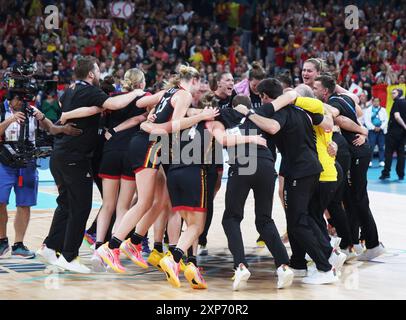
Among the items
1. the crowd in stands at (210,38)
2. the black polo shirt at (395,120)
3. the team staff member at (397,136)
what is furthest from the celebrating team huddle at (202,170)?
the crowd in stands at (210,38)

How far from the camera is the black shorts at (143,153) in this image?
8008 mm

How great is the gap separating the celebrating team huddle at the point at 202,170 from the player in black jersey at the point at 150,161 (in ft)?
0.04

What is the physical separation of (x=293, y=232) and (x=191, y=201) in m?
1.07

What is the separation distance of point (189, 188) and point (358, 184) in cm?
245

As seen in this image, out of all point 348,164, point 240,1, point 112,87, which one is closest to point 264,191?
point 348,164

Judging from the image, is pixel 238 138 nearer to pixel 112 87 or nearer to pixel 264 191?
pixel 264 191

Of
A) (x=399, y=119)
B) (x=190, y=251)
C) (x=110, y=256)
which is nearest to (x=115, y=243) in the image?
(x=110, y=256)

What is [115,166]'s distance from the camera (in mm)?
8484

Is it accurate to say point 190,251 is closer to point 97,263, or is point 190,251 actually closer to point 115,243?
point 115,243

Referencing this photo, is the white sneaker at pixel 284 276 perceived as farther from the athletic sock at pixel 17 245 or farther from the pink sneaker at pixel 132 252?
the athletic sock at pixel 17 245

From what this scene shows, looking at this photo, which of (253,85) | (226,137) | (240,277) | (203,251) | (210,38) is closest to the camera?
(240,277)

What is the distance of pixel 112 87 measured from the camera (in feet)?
29.5

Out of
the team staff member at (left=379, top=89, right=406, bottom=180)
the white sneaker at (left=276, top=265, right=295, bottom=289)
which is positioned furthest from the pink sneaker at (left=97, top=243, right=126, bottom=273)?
the team staff member at (left=379, top=89, right=406, bottom=180)

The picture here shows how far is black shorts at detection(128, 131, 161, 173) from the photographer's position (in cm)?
801
